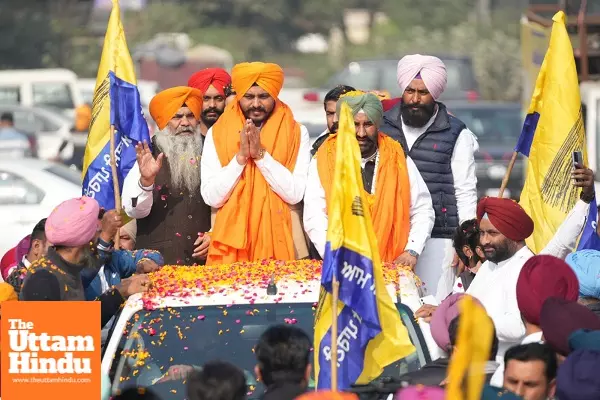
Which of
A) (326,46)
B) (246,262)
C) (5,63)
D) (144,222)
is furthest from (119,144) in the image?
(326,46)

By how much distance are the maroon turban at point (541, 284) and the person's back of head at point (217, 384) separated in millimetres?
1654

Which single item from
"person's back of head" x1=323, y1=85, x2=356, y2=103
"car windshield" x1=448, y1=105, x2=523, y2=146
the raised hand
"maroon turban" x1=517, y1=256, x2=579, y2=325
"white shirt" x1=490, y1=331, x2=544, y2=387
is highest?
"car windshield" x1=448, y1=105, x2=523, y2=146

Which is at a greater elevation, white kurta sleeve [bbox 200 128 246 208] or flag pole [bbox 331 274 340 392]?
white kurta sleeve [bbox 200 128 246 208]

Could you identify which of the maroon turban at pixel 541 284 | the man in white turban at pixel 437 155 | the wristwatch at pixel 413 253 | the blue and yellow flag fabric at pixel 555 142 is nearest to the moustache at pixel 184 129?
the man in white turban at pixel 437 155

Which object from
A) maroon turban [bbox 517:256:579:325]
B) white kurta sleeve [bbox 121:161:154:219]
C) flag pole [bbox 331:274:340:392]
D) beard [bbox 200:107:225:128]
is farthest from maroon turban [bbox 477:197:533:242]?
beard [bbox 200:107:225:128]

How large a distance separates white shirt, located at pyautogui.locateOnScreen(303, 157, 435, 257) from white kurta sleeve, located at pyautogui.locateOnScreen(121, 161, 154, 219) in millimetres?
954

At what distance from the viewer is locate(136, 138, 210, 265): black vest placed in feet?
30.6

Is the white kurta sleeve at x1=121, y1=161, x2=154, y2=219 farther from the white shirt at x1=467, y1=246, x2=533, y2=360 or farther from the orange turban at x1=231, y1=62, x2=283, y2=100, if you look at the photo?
the white shirt at x1=467, y1=246, x2=533, y2=360

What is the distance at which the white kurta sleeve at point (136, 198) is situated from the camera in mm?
9164

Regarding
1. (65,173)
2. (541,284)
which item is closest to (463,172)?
(541,284)

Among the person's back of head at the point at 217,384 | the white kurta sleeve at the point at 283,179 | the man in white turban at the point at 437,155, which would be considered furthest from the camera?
the man in white turban at the point at 437,155

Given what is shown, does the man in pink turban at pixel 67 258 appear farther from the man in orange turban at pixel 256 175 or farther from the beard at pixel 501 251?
the beard at pixel 501 251

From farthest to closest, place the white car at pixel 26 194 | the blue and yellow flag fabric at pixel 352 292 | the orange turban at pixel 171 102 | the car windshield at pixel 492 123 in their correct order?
the car windshield at pixel 492 123 → the white car at pixel 26 194 → the orange turban at pixel 171 102 → the blue and yellow flag fabric at pixel 352 292

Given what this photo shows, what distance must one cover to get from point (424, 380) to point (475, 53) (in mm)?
42394
